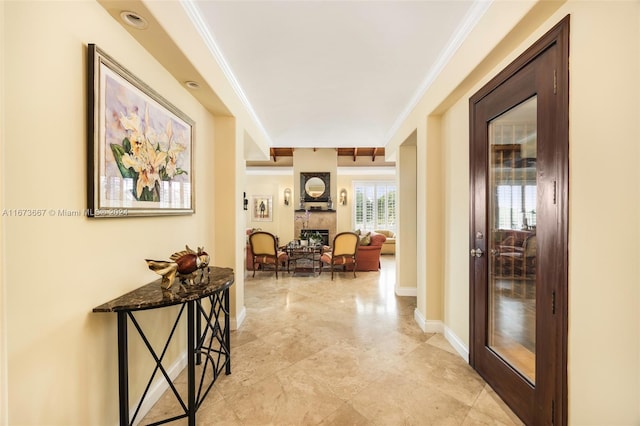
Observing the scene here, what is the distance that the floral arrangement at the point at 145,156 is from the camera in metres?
1.52

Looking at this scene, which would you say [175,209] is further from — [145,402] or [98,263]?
[145,402]

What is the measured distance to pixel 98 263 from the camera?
4.55 feet

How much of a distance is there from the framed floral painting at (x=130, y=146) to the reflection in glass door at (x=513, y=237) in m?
2.37

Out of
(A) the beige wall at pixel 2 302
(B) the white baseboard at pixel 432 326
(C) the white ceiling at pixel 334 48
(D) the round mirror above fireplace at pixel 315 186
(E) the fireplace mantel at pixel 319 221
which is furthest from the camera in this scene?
(E) the fireplace mantel at pixel 319 221

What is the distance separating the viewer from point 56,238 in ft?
3.80

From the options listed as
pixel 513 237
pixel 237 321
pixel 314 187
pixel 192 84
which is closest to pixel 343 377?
pixel 237 321

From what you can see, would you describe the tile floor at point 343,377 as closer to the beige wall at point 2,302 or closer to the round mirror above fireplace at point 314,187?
the beige wall at point 2,302

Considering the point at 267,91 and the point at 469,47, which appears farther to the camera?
the point at 267,91

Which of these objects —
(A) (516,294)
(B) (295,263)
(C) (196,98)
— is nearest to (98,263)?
(C) (196,98)

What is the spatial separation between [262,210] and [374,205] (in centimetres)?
392

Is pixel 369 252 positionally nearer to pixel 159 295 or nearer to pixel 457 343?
pixel 457 343

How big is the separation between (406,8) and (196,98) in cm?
187

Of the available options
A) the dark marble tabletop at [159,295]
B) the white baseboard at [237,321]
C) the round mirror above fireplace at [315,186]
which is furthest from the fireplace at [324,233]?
the dark marble tabletop at [159,295]

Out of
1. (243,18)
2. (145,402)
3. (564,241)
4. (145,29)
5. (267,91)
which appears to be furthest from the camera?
(267,91)
